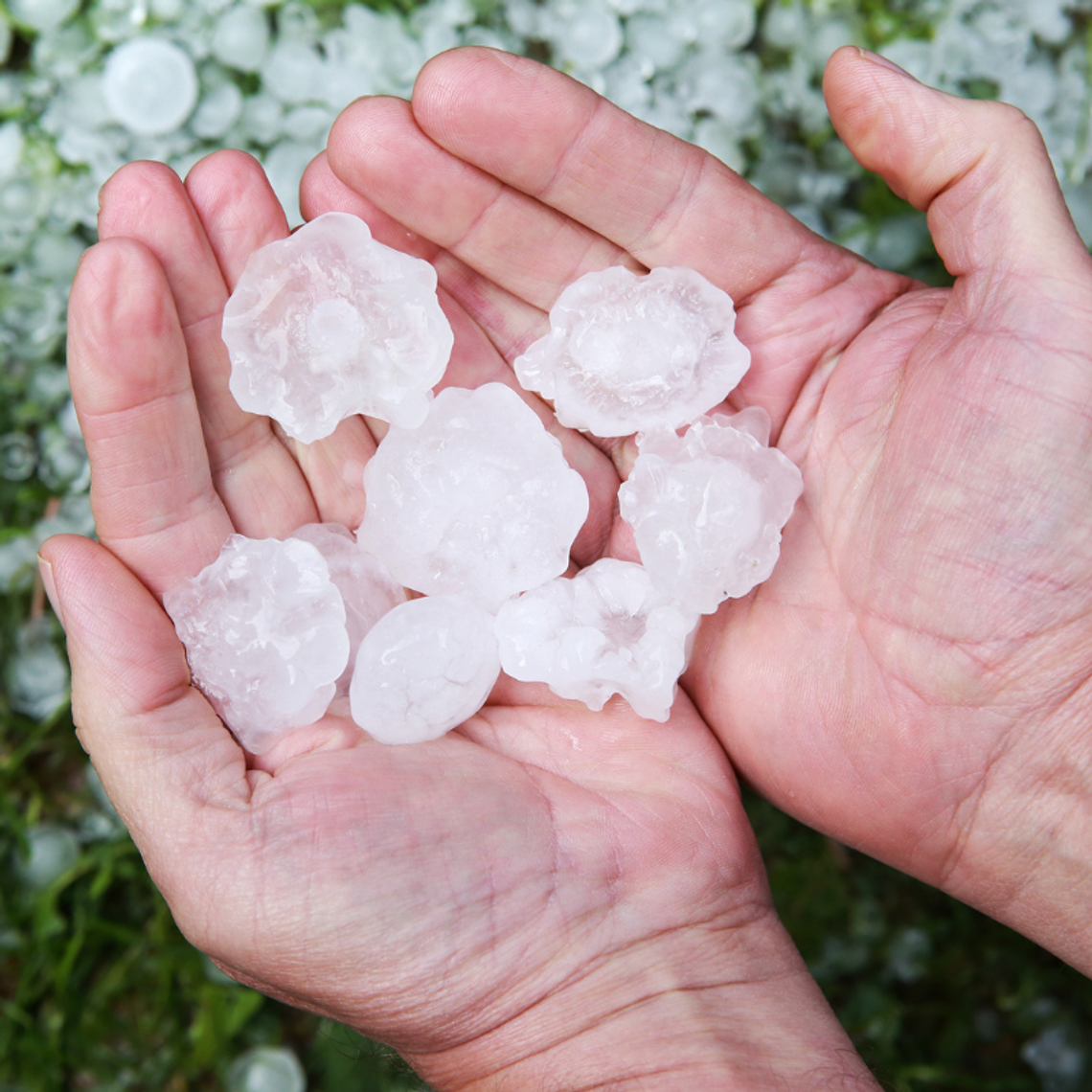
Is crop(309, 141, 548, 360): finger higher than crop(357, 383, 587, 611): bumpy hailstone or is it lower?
higher

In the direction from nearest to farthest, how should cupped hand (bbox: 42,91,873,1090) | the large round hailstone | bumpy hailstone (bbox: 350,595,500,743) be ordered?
cupped hand (bbox: 42,91,873,1090) → bumpy hailstone (bbox: 350,595,500,743) → the large round hailstone

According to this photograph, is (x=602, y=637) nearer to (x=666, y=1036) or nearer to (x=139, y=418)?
(x=666, y=1036)

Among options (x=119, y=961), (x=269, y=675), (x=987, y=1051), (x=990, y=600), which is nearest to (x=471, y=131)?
(x=269, y=675)

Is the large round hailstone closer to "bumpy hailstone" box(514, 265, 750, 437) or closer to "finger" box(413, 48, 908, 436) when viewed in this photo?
"finger" box(413, 48, 908, 436)

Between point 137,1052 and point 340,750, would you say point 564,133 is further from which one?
point 137,1052

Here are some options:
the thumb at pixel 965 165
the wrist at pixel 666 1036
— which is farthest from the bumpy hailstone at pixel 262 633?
the thumb at pixel 965 165

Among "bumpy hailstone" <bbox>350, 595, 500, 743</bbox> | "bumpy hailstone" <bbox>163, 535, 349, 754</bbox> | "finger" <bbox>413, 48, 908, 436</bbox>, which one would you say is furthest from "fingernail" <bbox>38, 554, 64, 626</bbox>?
"finger" <bbox>413, 48, 908, 436</bbox>
